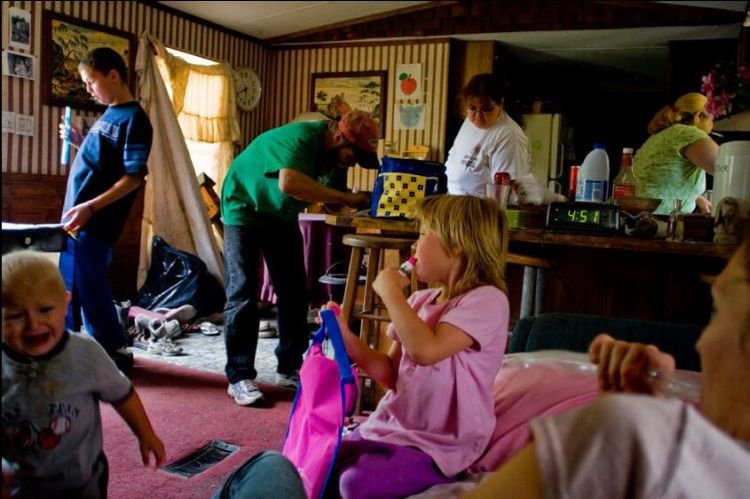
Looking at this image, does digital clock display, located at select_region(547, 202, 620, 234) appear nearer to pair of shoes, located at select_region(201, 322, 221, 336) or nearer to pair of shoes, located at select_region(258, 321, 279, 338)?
pair of shoes, located at select_region(201, 322, 221, 336)

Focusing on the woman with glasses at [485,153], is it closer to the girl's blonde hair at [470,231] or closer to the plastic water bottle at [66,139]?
→ the girl's blonde hair at [470,231]

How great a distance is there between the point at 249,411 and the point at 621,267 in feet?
2.17

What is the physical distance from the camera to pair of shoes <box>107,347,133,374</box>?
490 mm

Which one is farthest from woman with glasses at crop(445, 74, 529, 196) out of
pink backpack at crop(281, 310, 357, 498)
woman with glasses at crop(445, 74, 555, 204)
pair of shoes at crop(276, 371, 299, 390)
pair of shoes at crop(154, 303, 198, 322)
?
pair of shoes at crop(276, 371, 299, 390)

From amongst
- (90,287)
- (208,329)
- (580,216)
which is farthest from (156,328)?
(580,216)

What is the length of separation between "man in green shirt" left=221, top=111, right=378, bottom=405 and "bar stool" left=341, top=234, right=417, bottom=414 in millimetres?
171

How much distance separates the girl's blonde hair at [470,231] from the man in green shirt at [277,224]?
0.60 meters

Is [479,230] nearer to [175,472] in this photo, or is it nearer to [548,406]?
[548,406]

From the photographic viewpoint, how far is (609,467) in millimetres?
295

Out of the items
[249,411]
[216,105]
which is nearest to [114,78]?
[216,105]

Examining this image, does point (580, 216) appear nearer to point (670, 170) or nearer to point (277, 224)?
point (670, 170)

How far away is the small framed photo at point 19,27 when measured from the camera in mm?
369

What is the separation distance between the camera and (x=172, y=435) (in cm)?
55

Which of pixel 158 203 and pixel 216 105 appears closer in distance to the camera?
pixel 158 203
